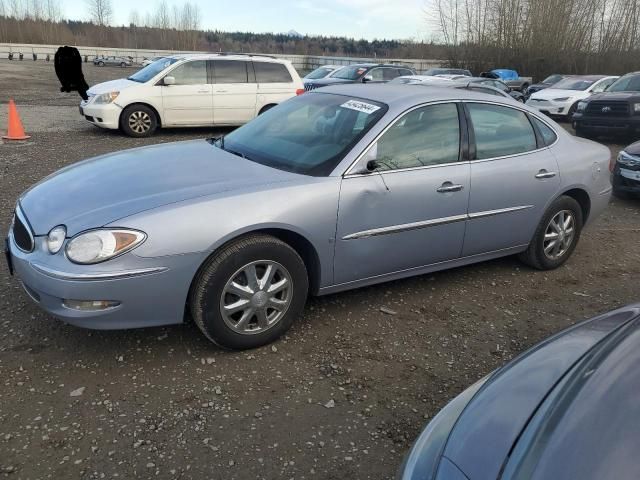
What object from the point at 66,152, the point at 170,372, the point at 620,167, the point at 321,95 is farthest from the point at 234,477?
the point at 66,152

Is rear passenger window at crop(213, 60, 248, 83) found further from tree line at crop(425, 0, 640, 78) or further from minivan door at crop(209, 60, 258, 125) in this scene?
tree line at crop(425, 0, 640, 78)

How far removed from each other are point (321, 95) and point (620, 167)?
16.6 feet

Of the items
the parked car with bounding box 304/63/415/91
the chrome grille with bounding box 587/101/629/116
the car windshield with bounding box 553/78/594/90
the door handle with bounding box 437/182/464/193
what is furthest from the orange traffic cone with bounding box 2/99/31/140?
the car windshield with bounding box 553/78/594/90

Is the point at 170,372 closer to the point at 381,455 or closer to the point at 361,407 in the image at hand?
the point at 361,407

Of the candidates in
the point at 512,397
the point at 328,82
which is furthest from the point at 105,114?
the point at 512,397

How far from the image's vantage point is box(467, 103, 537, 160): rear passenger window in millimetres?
4115

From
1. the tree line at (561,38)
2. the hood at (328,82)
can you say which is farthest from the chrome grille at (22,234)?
the tree line at (561,38)

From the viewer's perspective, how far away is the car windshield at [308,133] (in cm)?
359

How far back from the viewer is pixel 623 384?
149 cm

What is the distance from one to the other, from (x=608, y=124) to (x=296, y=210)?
37.2 ft

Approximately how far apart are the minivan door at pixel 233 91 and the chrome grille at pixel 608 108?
302 inches

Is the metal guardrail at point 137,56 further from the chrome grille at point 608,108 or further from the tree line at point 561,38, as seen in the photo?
the chrome grille at point 608,108

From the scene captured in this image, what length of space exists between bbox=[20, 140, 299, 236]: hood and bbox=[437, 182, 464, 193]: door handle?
3.52 ft

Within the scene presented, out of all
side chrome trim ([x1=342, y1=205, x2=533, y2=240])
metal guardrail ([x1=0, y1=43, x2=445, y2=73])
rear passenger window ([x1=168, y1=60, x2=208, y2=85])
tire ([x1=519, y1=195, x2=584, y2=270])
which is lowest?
tire ([x1=519, y1=195, x2=584, y2=270])
